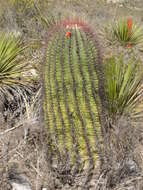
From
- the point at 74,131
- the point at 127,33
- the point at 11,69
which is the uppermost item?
the point at 127,33

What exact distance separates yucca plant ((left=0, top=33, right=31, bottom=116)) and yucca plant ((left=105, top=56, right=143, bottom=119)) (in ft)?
3.66

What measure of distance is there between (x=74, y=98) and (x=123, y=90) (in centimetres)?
82

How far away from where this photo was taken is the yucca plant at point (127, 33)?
6.27 m

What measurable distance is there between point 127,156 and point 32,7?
20.1ft

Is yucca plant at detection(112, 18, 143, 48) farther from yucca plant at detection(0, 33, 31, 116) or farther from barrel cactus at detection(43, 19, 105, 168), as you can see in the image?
barrel cactus at detection(43, 19, 105, 168)

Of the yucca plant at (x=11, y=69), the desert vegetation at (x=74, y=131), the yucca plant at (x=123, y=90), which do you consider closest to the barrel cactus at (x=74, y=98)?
the desert vegetation at (x=74, y=131)

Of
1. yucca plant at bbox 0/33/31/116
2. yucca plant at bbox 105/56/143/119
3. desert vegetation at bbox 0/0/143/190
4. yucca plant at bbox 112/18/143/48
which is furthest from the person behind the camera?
yucca plant at bbox 112/18/143/48

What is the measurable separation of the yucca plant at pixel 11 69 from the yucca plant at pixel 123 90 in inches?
43.9

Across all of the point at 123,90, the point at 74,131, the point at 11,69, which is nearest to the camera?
the point at 74,131

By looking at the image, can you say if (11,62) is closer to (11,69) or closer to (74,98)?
(11,69)

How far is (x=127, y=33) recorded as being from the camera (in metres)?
6.27

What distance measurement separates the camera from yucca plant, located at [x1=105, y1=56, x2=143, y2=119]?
3.38m

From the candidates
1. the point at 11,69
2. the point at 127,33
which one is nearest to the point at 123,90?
the point at 11,69

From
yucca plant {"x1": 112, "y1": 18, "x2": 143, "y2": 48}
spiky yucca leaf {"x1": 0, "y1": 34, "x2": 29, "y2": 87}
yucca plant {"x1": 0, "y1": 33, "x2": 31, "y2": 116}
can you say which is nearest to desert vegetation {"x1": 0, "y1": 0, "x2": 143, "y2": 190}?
yucca plant {"x1": 0, "y1": 33, "x2": 31, "y2": 116}
